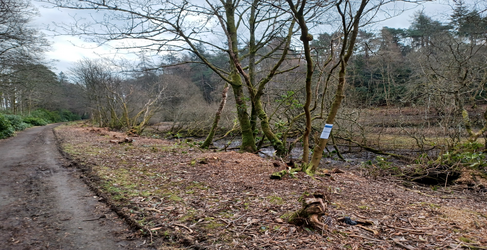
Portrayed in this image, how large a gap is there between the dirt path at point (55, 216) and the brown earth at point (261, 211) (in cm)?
22

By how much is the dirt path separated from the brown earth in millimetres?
223

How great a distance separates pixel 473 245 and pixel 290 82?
8051mm

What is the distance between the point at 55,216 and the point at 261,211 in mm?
2540

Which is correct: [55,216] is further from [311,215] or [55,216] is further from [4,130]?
[4,130]

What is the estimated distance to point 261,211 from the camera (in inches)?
140

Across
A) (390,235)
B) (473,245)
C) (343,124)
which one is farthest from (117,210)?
(343,124)

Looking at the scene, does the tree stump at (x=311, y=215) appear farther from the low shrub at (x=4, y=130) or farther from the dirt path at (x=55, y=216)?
the low shrub at (x=4, y=130)

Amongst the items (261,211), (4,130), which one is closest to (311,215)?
(261,211)

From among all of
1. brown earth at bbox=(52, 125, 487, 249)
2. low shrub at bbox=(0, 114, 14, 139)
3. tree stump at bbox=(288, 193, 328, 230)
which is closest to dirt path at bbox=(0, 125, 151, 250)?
brown earth at bbox=(52, 125, 487, 249)

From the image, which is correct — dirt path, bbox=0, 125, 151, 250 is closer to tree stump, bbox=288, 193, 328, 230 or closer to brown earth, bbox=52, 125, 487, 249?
brown earth, bbox=52, 125, 487, 249

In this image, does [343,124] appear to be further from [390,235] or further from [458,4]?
[390,235]

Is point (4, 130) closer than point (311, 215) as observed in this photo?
No

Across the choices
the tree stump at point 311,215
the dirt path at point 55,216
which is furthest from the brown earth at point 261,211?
the dirt path at point 55,216

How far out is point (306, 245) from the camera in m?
2.70
